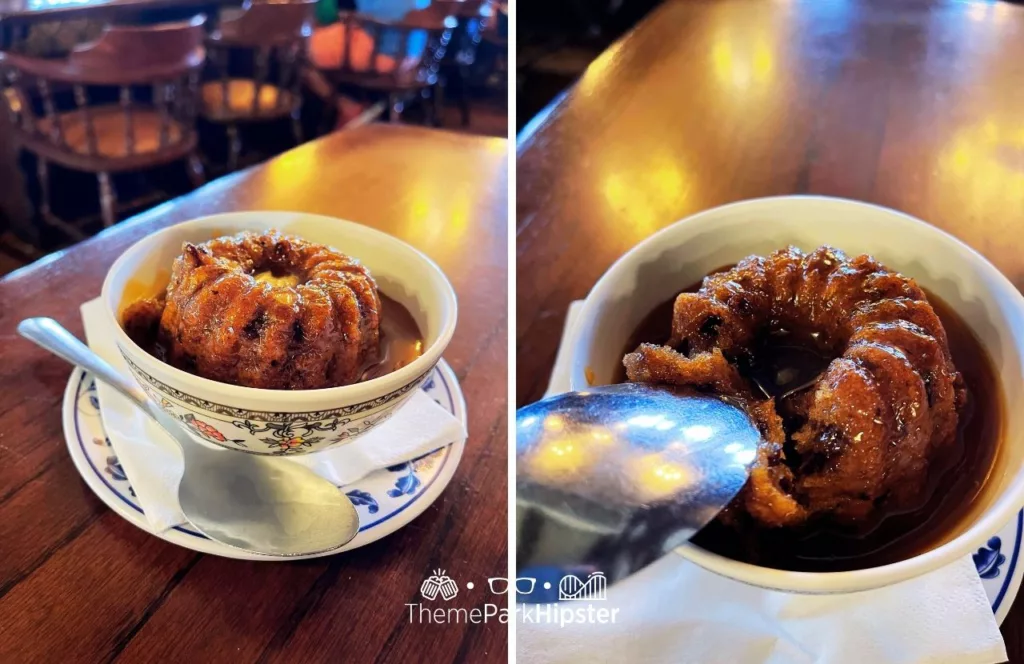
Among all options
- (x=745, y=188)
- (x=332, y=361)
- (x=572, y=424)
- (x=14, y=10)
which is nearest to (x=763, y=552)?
(x=572, y=424)

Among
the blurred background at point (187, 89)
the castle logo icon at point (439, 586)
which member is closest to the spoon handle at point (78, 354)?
the castle logo icon at point (439, 586)

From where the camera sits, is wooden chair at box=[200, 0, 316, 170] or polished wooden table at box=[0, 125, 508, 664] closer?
polished wooden table at box=[0, 125, 508, 664]

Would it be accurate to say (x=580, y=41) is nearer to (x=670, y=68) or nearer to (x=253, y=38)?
(x=670, y=68)

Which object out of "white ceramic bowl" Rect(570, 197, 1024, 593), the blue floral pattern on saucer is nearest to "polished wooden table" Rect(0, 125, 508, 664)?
"white ceramic bowl" Rect(570, 197, 1024, 593)

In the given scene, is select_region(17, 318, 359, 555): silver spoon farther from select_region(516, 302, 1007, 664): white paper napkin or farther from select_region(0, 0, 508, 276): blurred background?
select_region(0, 0, 508, 276): blurred background

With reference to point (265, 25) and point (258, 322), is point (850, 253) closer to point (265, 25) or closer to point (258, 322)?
point (258, 322)

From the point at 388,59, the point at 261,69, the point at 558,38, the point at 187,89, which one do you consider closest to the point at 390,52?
the point at 388,59
